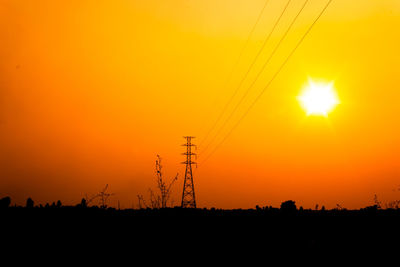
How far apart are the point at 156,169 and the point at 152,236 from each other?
10.3 metres

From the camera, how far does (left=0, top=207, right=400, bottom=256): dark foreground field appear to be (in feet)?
29.1

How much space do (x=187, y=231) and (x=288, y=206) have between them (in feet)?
15.2

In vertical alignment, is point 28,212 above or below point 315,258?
above

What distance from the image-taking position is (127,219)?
418 inches

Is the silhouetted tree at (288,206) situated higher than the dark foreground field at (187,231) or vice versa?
the silhouetted tree at (288,206)

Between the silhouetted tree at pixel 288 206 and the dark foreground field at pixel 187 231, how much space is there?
2.83ft

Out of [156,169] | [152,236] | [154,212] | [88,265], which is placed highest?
[156,169]

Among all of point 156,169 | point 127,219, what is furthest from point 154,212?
point 156,169

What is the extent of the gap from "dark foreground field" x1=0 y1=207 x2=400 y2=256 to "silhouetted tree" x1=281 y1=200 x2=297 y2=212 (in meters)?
0.86

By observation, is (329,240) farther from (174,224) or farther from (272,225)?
(174,224)

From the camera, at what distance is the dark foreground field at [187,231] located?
888 centimetres

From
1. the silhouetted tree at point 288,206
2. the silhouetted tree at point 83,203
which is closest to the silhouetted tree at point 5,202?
the silhouetted tree at point 83,203

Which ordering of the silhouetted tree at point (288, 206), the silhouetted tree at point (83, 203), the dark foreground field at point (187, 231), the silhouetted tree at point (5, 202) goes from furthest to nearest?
the silhouetted tree at point (288, 206) < the silhouetted tree at point (83, 203) < the silhouetted tree at point (5, 202) < the dark foreground field at point (187, 231)

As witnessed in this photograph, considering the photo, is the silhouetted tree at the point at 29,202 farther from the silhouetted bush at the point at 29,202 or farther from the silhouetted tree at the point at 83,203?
the silhouetted tree at the point at 83,203
